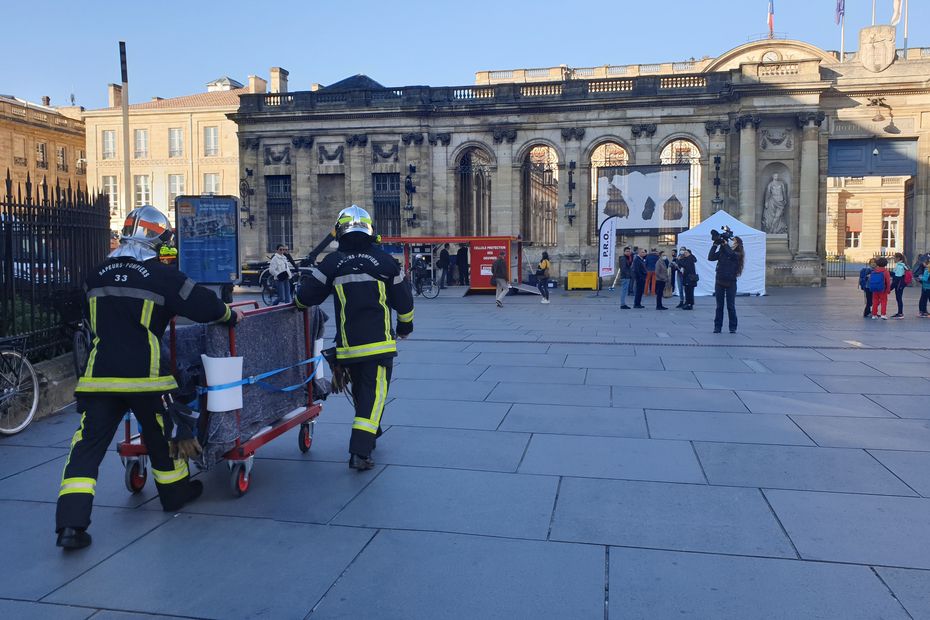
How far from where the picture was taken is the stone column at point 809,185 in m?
34.3

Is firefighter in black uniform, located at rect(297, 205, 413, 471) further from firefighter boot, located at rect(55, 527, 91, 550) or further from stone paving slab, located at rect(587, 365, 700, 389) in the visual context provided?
stone paving slab, located at rect(587, 365, 700, 389)

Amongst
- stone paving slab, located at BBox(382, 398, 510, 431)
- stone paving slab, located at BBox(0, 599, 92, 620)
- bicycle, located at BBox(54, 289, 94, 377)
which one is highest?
bicycle, located at BBox(54, 289, 94, 377)

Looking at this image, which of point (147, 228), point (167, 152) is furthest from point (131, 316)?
point (167, 152)

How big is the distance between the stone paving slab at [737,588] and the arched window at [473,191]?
34623mm

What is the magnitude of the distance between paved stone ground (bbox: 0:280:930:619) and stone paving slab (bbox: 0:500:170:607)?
0.02 meters

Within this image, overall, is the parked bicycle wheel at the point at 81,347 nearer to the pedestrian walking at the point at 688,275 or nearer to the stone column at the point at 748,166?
the pedestrian walking at the point at 688,275

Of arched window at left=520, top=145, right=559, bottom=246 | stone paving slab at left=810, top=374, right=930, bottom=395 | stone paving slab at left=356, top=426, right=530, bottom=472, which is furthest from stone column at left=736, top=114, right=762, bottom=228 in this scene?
stone paving slab at left=356, top=426, right=530, bottom=472

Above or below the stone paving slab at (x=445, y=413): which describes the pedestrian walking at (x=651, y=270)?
above

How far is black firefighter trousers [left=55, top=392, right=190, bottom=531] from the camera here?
427cm

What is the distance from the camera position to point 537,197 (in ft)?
174

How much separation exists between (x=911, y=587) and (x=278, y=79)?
179 ft

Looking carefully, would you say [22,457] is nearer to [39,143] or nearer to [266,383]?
[266,383]

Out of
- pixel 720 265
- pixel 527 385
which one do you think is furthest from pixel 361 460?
pixel 720 265

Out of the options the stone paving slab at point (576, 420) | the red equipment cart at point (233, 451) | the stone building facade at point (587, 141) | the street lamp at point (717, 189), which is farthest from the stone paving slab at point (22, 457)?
the street lamp at point (717, 189)
